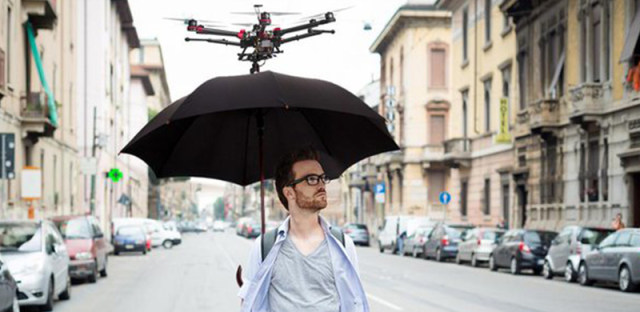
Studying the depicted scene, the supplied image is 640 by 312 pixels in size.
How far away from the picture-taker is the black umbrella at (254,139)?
6.20 meters

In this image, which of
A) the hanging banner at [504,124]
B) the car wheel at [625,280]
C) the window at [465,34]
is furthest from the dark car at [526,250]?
the window at [465,34]

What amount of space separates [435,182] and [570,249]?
4357cm

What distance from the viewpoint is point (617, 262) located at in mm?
23906

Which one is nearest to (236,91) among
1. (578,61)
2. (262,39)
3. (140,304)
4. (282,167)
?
(282,167)

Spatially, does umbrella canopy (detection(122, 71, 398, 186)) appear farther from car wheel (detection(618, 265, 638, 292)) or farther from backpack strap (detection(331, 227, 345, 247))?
car wheel (detection(618, 265, 638, 292))

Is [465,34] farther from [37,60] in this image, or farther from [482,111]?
[37,60]

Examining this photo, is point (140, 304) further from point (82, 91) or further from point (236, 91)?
point (82, 91)

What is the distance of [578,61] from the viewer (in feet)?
124

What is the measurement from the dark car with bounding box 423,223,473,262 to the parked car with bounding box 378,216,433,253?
7438mm

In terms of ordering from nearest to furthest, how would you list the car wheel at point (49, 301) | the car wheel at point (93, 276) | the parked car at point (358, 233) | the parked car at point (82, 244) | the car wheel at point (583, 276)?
the car wheel at point (49, 301) < the parked car at point (82, 244) < the car wheel at point (583, 276) < the car wheel at point (93, 276) < the parked car at point (358, 233)

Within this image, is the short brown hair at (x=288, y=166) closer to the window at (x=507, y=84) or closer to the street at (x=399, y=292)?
the street at (x=399, y=292)

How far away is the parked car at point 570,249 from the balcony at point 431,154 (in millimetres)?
39889

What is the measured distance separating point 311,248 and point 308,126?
1.54m

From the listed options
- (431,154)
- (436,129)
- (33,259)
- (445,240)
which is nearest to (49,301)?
(33,259)
